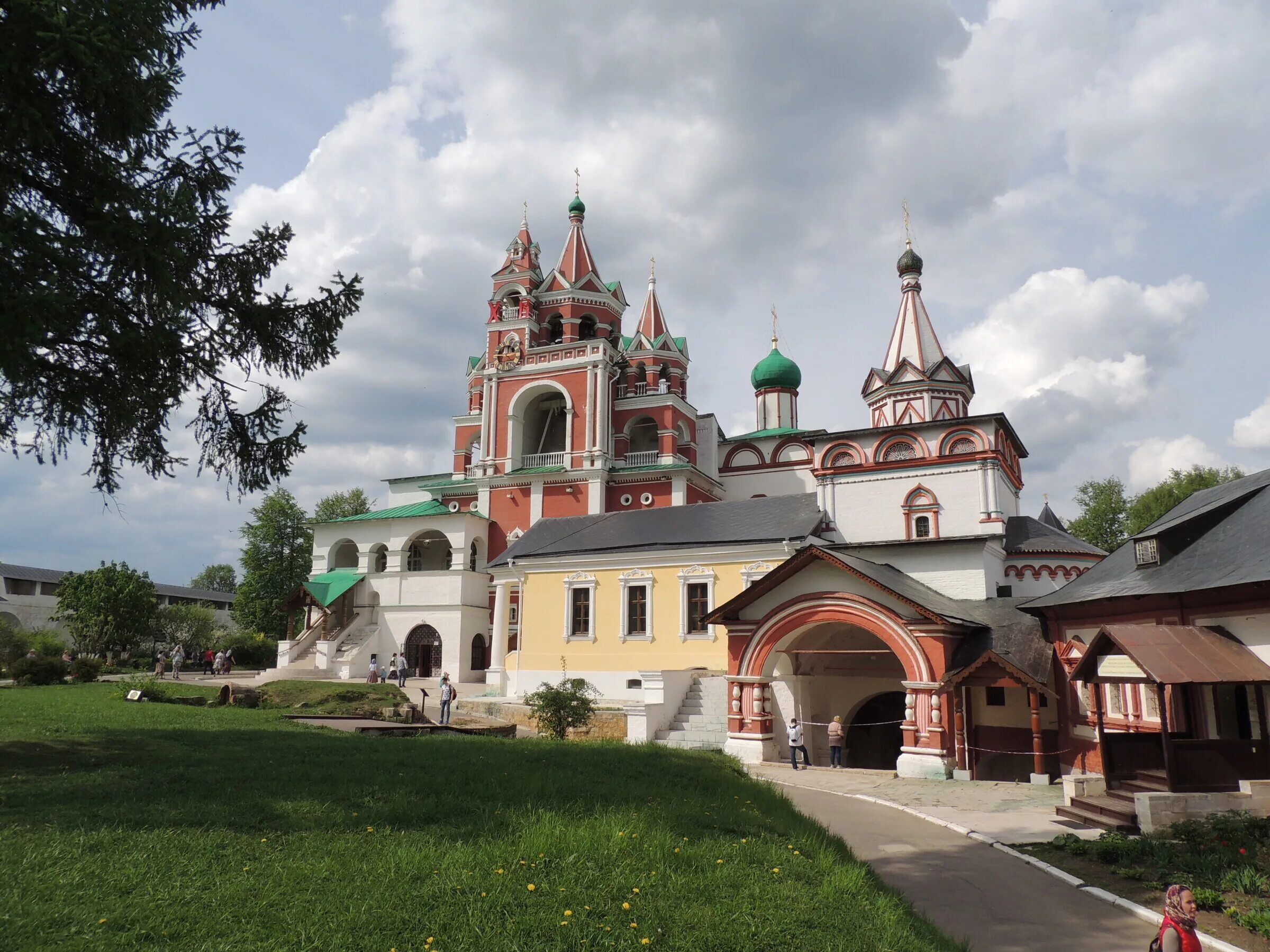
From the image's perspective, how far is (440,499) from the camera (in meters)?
44.6

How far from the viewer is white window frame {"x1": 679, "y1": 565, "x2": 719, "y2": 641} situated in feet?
83.1

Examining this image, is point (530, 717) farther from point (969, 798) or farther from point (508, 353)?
point (508, 353)

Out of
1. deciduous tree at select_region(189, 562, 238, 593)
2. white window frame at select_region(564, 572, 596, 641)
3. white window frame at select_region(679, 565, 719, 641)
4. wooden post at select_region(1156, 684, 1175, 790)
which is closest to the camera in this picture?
wooden post at select_region(1156, 684, 1175, 790)

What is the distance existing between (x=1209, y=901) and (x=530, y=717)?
15.7 m

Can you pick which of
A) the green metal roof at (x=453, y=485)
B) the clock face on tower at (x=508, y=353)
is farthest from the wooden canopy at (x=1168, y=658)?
the clock face on tower at (x=508, y=353)

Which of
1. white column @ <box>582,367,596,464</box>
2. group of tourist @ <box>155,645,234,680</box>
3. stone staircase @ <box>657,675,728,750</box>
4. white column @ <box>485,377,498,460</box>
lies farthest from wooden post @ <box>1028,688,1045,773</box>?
white column @ <box>485,377,498,460</box>

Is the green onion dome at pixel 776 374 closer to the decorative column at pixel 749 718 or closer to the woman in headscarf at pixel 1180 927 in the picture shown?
the decorative column at pixel 749 718

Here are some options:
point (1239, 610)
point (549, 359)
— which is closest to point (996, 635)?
point (1239, 610)

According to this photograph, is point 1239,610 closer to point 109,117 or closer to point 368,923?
point 368,923

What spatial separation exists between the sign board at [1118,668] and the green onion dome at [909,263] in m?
26.7

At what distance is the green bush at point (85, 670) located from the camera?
2795 cm

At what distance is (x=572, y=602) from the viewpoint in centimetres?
2741

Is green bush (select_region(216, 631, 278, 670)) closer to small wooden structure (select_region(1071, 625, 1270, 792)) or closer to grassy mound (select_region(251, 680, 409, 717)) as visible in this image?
grassy mound (select_region(251, 680, 409, 717))

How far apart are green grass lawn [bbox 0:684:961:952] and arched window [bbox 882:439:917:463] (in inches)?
805
